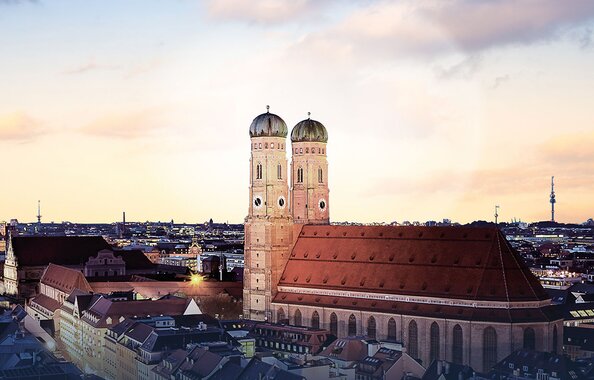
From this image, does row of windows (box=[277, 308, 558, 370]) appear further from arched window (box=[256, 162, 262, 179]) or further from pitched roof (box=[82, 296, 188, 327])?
arched window (box=[256, 162, 262, 179])

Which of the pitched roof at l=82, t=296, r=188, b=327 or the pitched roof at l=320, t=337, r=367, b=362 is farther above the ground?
the pitched roof at l=82, t=296, r=188, b=327

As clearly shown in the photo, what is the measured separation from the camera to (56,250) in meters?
165

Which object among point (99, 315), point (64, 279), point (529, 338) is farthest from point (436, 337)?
point (64, 279)

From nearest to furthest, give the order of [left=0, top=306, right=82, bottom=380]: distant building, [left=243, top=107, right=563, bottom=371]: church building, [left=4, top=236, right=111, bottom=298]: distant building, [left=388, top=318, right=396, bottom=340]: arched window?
[left=0, top=306, right=82, bottom=380]: distant building, [left=243, top=107, right=563, bottom=371]: church building, [left=388, top=318, right=396, bottom=340]: arched window, [left=4, top=236, right=111, bottom=298]: distant building

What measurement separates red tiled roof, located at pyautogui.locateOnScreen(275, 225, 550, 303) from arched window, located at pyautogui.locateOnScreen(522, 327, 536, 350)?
3.31 meters

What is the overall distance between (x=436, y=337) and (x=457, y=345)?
2.68m

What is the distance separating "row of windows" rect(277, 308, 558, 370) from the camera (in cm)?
9419

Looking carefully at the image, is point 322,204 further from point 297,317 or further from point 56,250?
point 56,250

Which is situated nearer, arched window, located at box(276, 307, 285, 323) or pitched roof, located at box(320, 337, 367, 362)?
pitched roof, located at box(320, 337, 367, 362)

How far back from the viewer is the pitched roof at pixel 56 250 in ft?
537

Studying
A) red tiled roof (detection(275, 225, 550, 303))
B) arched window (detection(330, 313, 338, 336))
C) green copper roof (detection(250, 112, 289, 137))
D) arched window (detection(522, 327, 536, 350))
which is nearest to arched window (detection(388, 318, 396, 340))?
red tiled roof (detection(275, 225, 550, 303))

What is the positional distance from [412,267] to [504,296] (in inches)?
497

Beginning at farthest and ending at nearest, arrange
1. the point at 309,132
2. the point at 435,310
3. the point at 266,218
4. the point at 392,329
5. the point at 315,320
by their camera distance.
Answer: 1. the point at 309,132
2. the point at 266,218
3. the point at 315,320
4. the point at 392,329
5. the point at 435,310

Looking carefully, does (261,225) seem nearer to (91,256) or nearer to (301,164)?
(301,164)
